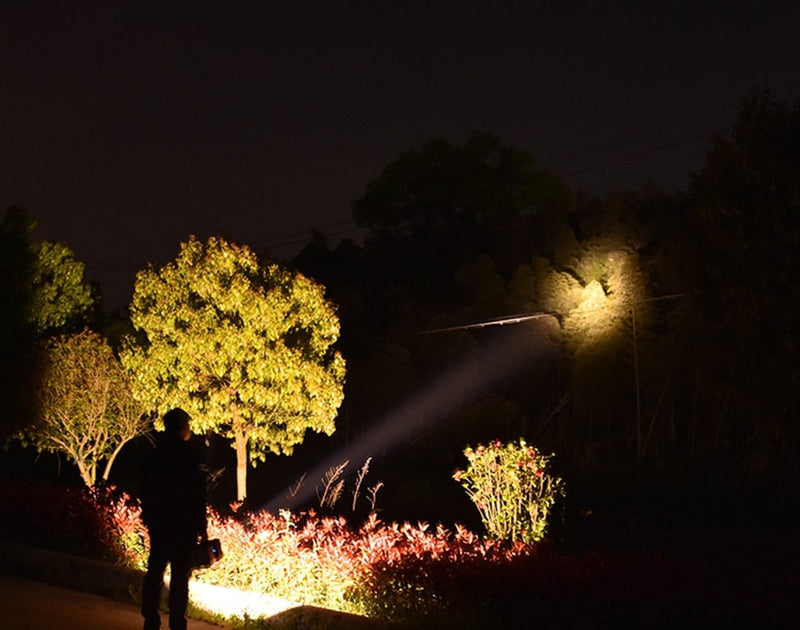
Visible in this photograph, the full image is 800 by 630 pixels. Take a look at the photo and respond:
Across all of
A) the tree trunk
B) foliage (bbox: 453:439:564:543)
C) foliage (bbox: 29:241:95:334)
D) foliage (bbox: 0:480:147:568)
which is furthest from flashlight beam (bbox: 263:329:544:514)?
foliage (bbox: 453:439:564:543)

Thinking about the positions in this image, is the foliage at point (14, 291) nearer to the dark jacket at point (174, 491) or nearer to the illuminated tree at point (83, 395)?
the illuminated tree at point (83, 395)

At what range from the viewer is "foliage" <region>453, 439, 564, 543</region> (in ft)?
37.2

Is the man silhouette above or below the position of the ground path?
above

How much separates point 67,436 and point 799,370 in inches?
571

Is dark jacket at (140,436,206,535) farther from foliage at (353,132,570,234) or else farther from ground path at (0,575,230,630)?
foliage at (353,132,570,234)

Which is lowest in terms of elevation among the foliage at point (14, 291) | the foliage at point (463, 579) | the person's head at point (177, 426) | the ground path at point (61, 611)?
the ground path at point (61, 611)

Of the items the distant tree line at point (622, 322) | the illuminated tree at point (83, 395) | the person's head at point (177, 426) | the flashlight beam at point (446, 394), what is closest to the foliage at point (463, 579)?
the person's head at point (177, 426)

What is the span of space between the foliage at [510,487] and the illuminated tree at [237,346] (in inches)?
140

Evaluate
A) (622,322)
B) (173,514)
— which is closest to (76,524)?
(173,514)

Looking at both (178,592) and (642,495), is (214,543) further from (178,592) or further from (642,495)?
(642,495)

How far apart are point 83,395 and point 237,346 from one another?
19.8 ft

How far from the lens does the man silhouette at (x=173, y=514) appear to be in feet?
20.9

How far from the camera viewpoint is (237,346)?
1373 centimetres

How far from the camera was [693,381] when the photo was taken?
73.4 ft
